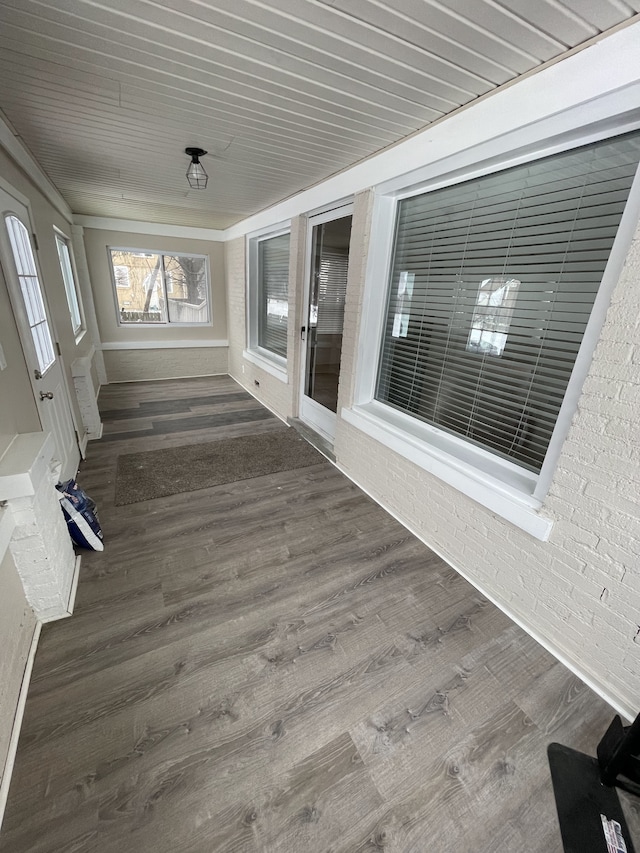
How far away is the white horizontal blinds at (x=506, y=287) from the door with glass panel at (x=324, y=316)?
1.00 meters

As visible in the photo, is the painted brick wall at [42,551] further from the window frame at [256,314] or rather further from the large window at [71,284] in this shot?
the large window at [71,284]

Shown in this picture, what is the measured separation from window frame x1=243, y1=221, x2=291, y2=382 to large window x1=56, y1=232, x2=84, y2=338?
2223mm

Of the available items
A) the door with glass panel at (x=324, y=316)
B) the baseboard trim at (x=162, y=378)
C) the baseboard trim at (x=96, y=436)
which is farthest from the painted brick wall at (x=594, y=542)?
the baseboard trim at (x=162, y=378)

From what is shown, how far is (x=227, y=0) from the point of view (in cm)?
117

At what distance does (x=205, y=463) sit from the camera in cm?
327

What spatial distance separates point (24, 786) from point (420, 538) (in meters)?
2.15

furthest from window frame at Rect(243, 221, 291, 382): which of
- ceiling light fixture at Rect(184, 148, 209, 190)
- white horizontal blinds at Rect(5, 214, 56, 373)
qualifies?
white horizontal blinds at Rect(5, 214, 56, 373)

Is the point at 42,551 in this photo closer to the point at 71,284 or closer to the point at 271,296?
the point at 271,296

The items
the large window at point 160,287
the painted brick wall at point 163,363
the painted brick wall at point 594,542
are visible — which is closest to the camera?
the painted brick wall at point 594,542

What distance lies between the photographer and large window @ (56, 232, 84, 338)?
423 centimetres

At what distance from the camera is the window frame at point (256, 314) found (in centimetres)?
438

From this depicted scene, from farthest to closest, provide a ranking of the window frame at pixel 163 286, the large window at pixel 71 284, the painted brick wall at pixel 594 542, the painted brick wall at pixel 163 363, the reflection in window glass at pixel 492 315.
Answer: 1. the painted brick wall at pixel 163 363
2. the window frame at pixel 163 286
3. the large window at pixel 71 284
4. the reflection in window glass at pixel 492 315
5. the painted brick wall at pixel 594 542

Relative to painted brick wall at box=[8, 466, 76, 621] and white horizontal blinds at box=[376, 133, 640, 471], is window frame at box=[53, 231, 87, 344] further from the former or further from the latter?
white horizontal blinds at box=[376, 133, 640, 471]

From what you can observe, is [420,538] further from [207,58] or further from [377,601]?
[207,58]
